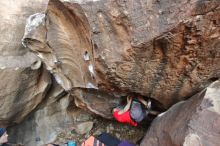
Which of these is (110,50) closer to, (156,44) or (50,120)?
(156,44)

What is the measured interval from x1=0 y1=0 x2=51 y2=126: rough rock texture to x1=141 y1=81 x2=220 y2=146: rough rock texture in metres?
1.82

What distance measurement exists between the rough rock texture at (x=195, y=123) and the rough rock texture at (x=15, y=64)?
1.82 metres

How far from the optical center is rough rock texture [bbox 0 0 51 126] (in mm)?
3576

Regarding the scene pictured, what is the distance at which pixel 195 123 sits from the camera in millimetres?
2133

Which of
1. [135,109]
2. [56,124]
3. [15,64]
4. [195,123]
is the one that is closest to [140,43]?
[195,123]

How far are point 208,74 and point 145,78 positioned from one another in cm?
50

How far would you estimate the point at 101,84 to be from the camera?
2789 mm

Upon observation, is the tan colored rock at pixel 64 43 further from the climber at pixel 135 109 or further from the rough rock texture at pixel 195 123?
the rough rock texture at pixel 195 123

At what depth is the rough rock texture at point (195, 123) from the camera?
204 cm

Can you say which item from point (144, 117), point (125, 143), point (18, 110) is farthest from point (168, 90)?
point (18, 110)

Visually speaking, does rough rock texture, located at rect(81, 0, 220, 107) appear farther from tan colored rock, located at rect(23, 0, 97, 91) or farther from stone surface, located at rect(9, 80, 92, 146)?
stone surface, located at rect(9, 80, 92, 146)

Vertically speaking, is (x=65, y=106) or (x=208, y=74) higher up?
(x=208, y=74)

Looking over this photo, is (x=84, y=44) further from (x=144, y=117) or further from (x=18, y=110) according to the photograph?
(x=18, y=110)

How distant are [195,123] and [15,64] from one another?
2.25 meters
